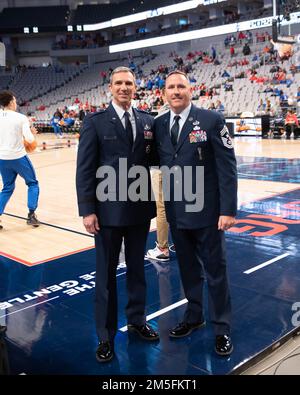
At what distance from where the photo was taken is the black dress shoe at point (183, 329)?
3.24 meters

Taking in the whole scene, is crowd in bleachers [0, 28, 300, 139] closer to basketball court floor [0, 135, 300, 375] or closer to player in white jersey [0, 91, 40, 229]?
player in white jersey [0, 91, 40, 229]

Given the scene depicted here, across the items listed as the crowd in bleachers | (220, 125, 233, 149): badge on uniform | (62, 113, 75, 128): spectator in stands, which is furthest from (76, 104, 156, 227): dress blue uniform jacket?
(62, 113, 75, 128): spectator in stands

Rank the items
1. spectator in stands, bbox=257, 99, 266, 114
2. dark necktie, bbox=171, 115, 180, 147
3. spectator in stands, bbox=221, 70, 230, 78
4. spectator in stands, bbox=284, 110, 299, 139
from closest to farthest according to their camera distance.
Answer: dark necktie, bbox=171, 115, 180, 147 → spectator in stands, bbox=284, 110, 299, 139 → spectator in stands, bbox=257, 99, 266, 114 → spectator in stands, bbox=221, 70, 230, 78

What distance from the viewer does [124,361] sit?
2930 mm

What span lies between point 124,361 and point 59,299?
1.21 m

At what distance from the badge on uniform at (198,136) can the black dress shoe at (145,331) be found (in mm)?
1386

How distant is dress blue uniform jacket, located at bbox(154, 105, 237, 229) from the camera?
2.93 meters

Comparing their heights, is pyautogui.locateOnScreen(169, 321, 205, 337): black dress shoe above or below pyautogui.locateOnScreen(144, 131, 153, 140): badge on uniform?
below

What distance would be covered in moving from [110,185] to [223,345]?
1302 mm

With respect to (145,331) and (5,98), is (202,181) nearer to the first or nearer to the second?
(145,331)

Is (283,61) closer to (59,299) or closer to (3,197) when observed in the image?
(3,197)

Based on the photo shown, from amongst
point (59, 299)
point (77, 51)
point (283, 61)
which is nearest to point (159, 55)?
point (77, 51)

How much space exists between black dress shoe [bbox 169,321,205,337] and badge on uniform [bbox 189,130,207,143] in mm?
1351

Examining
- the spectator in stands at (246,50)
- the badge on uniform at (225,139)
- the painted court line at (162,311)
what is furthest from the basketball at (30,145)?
the spectator in stands at (246,50)
